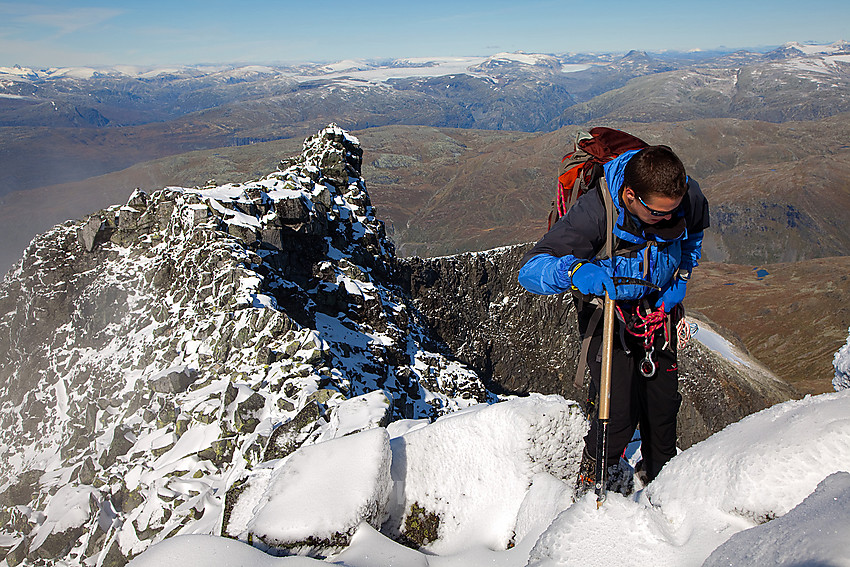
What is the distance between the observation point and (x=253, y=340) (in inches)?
758

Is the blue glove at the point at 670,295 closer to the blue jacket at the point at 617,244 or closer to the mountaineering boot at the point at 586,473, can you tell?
the blue jacket at the point at 617,244

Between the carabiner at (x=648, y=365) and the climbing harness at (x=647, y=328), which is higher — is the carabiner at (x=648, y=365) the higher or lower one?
the lower one

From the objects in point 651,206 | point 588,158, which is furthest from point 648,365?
point 588,158

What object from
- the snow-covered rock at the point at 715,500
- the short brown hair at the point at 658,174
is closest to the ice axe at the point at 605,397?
the snow-covered rock at the point at 715,500

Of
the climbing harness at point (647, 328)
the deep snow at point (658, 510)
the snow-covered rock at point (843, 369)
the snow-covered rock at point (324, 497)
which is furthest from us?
the snow-covered rock at point (843, 369)

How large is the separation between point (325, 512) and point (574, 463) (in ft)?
9.78

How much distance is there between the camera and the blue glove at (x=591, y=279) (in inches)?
213

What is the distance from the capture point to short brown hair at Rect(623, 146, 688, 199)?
15.4 feet

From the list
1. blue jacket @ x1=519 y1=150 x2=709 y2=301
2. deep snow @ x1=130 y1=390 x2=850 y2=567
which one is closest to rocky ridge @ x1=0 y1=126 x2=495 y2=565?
deep snow @ x1=130 y1=390 x2=850 y2=567

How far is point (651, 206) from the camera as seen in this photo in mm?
4871

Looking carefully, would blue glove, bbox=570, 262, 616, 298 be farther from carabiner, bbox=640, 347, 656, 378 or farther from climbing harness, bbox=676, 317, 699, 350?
climbing harness, bbox=676, 317, 699, 350

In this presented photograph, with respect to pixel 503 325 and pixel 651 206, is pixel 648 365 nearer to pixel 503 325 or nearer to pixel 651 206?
pixel 651 206

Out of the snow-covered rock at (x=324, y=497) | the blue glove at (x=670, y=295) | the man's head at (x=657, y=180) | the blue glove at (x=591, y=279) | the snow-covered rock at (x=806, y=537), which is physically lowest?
the snow-covered rock at (x=324, y=497)

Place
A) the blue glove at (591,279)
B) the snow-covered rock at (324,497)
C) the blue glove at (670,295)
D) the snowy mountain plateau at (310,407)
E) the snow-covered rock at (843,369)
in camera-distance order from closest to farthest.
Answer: the snowy mountain plateau at (310,407)
the snow-covered rock at (324,497)
the blue glove at (591,279)
the blue glove at (670,295)
the snow-covered rock at (843,369)
